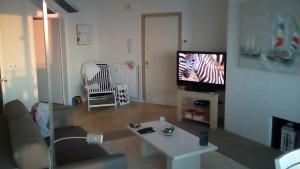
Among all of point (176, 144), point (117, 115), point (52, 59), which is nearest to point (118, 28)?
point (52, 59)

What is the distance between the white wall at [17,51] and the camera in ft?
15.5

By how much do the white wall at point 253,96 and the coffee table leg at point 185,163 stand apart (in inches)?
53.6

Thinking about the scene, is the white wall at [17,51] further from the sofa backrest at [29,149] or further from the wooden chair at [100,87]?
the sofa backrest at [29,149]

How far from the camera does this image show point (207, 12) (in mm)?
5414

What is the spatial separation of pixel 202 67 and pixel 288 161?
131 inches

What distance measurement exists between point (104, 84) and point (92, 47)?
1.03 metres

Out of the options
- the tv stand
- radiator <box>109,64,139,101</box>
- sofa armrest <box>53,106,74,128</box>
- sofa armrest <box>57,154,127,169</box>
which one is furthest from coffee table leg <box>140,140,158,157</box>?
radiator <box>109,64,139,101</box>

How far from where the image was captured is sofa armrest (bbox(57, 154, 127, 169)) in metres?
2.24

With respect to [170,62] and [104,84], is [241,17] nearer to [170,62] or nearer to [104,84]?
[170,62]

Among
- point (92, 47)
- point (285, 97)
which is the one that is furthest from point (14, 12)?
point (285, 97)

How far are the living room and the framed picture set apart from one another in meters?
0.09

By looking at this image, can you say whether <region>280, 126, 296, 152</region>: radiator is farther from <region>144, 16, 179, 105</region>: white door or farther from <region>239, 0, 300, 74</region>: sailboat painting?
<region>144, 16, 179, 105</region>: white door

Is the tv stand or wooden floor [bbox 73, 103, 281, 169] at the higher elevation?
the tv stand

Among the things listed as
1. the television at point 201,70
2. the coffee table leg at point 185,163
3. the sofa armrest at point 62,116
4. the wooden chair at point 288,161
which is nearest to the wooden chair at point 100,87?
the television at point 201,70
